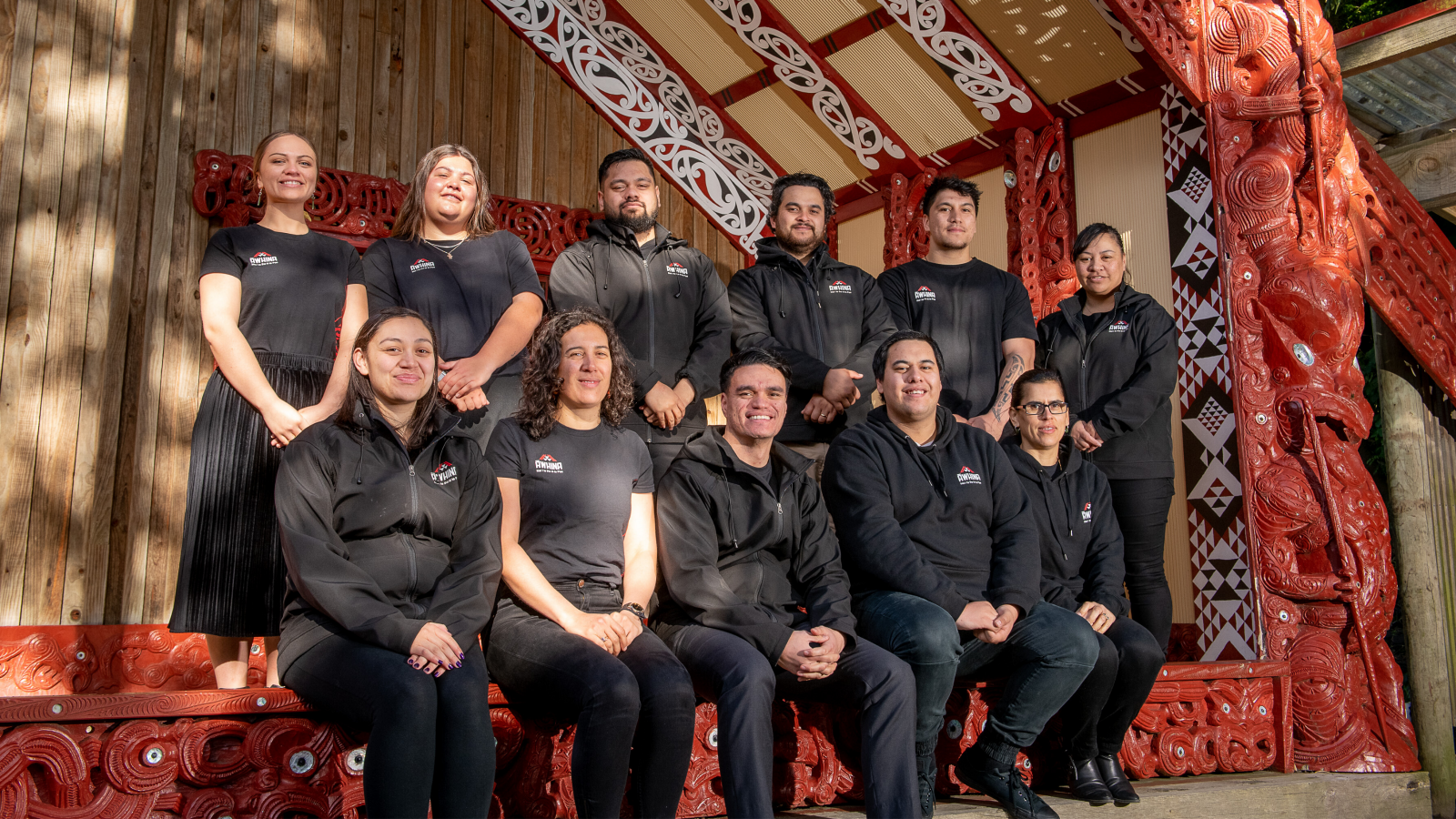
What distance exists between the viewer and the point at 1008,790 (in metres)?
2.89

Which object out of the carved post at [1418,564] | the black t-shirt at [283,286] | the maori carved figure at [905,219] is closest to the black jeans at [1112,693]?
the carved post at [1418,564]

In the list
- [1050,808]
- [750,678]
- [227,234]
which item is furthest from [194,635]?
[1050,808]

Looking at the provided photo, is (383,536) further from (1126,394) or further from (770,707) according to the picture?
(1126,394)

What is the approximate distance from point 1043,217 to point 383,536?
348 cm

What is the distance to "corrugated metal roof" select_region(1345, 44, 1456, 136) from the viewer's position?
4.59 metres

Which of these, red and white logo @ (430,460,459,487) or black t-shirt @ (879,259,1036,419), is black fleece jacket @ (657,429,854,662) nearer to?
red and white logo @ (430,460,459,487)

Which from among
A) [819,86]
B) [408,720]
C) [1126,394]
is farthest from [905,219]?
[408,720]

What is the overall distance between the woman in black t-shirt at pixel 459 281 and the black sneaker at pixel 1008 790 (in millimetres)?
1658

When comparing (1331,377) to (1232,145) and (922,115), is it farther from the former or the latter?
(922,115)

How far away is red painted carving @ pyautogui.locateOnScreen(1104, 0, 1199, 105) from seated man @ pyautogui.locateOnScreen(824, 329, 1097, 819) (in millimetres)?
1819

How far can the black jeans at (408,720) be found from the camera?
7.05 feet

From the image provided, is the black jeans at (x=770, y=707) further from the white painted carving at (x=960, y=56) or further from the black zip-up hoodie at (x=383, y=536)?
the white painted carving at (x=960, y=56)

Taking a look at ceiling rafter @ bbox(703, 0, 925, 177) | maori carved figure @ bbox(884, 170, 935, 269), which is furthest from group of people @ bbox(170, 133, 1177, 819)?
ceiling rafter @ bbox(703, 0, 925, 177)

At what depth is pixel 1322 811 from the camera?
359cm
